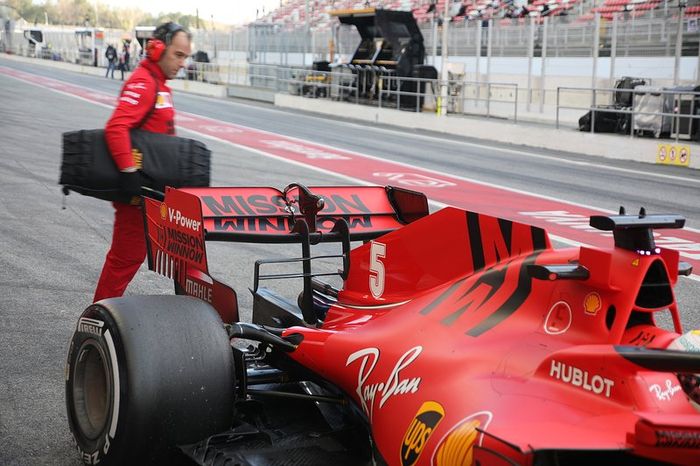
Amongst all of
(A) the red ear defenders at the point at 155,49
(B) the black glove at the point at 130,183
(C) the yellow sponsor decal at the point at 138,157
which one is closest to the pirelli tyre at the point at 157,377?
(B) the black glove at the point at 130,183

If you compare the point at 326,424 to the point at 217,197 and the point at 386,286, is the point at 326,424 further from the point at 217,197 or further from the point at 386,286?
the point at 217,197

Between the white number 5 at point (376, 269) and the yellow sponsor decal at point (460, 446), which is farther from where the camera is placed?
the white number 5 at point (376, 269)

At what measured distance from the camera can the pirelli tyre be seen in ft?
11.2

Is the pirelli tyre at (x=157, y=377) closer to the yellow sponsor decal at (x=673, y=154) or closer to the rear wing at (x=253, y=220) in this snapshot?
the rear wing at (x=253, y=220)

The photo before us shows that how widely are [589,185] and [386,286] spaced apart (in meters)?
11.7

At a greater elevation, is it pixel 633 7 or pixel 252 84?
pixel 633 7

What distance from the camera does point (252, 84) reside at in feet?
138

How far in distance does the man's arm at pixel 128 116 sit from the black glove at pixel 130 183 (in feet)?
0.10

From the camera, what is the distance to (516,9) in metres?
35.1

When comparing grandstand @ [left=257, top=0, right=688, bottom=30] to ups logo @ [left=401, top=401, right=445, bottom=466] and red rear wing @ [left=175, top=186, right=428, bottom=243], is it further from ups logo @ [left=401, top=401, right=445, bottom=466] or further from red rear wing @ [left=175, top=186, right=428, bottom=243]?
ups logo @ [left=401, top=401, right=445, bottom=466]

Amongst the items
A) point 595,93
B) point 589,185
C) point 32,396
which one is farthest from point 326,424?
point 595,93

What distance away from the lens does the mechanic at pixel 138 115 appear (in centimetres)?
532

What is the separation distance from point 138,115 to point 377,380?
2656 millimetres

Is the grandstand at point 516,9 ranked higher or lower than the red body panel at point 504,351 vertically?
higher
